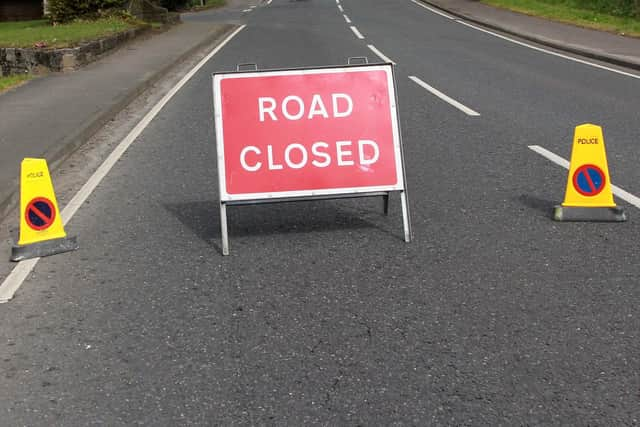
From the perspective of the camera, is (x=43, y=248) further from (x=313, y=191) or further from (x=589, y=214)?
(x=589, y=214)

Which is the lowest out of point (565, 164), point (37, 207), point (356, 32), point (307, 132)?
point (356, 32)

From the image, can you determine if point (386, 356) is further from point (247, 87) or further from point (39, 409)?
point (247, 87)

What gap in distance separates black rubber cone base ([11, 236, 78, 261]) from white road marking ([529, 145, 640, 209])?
4.10 meters

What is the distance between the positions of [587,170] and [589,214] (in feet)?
1.11

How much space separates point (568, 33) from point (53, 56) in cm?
1334

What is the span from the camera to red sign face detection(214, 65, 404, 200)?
5.68 metres

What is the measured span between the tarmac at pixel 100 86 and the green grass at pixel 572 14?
56cm

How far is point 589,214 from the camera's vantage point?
5.89 m

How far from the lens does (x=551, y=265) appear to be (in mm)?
5012

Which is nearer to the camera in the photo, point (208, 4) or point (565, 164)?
point (565, 164)

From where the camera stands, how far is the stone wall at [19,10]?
37.9 metres

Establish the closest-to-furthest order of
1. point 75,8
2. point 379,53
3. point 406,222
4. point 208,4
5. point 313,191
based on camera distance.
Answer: point 406,222 → point 313,191 → point 379,53 → point 75,8 → point 208,4

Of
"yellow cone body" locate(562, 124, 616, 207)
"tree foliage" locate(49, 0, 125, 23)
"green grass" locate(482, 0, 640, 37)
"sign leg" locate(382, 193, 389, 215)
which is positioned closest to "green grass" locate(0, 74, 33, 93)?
"sign leg" locate(382, 193, 389, 215)

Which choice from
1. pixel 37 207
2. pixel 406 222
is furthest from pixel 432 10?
pixel 37 207
